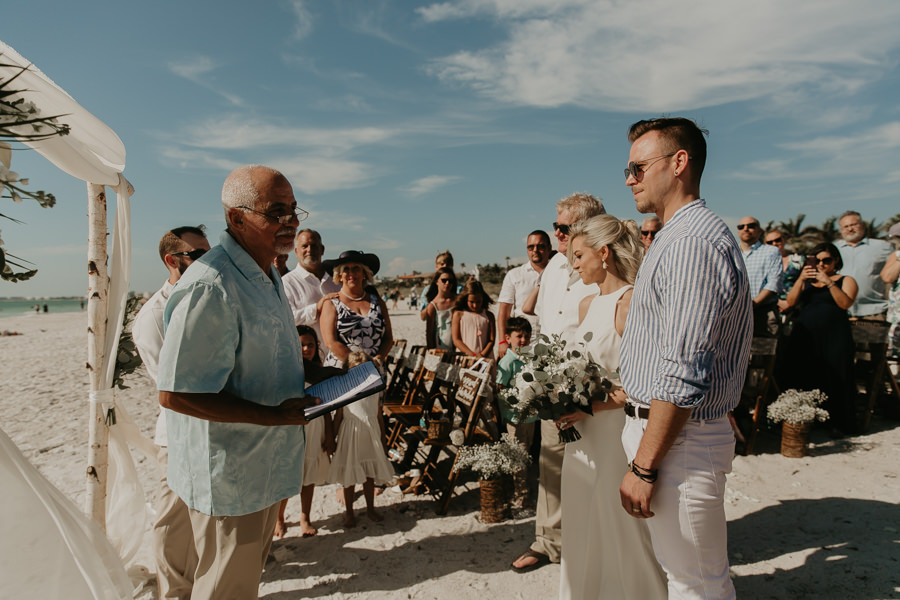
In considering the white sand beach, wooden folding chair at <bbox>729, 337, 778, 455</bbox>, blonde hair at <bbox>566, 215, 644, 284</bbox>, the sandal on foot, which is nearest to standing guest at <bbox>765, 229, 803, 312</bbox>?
wooden folding chair at <bbox>729, 337, 778, 455</bbox>

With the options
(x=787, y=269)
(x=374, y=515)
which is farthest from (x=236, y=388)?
(x=787, y=269)

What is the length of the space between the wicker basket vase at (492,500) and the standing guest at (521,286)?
180 centimetres

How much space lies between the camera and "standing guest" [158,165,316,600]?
2.12 meters

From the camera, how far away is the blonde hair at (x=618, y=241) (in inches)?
123

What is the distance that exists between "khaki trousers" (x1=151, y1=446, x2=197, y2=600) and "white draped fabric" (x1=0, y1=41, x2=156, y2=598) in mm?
556

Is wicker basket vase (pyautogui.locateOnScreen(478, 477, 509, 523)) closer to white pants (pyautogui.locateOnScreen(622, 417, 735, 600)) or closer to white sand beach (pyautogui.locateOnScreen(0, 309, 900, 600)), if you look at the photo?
white sand beach (pyautogui.locateOnScreen(0, 309, 900, 600))

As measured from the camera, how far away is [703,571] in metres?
2.04

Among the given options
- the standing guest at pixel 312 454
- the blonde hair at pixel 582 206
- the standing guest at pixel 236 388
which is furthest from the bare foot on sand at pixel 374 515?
the blonde hair at pixel 582 206

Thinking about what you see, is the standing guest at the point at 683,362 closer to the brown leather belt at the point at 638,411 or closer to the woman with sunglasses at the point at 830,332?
the brown leather belt at the point at 638,411

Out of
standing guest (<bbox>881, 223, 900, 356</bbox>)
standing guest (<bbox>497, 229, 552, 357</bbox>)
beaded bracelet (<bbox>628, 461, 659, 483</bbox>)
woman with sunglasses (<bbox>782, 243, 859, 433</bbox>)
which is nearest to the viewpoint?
beaded bracelet (<bbox>628, 461, 659, 483</bbox>)

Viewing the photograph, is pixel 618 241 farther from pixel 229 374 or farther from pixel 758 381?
pixel 758 381

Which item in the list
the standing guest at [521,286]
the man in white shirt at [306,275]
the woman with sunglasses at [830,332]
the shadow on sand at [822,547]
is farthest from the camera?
the woman with sunglasses at [830,332]

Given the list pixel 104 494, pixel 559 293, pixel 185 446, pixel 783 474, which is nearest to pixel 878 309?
pixel 783 474

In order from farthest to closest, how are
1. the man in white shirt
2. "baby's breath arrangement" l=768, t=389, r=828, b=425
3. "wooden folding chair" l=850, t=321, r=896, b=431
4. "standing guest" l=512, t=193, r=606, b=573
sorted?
"wooden folding chair" l=850, t=321, r=896, b=431
the man in white shirt
"baby's breath arrangement" l=768, t=389, r=828, b=425
"standing guest" l=512, t=193, r=606, b=573
